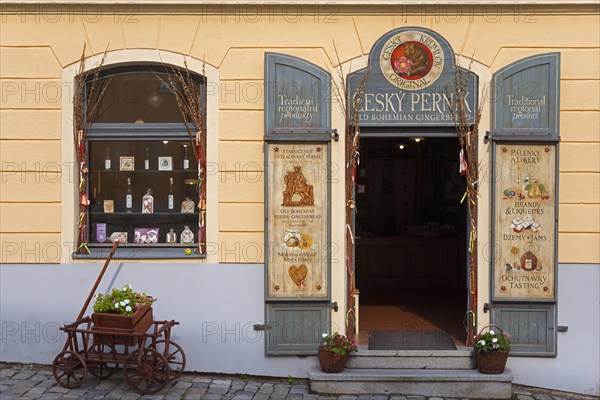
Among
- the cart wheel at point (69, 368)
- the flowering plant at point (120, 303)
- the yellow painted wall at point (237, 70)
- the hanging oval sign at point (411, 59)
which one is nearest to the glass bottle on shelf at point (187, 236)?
the yellow painted wall at point (237, 70)

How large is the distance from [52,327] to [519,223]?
504cm

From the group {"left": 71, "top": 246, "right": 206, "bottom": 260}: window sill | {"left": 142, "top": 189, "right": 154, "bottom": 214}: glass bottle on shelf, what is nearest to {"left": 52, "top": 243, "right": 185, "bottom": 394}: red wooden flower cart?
{"left": 71, "top": 246, "right": 206, "bottom": 260}: window sill

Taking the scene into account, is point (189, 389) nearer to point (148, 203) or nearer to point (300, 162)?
point (148, 203)

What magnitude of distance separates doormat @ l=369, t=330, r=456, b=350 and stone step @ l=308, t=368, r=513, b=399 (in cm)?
40

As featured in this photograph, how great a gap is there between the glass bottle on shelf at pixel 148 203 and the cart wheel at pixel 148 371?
5.49 feet

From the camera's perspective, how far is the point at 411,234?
37.1 ft

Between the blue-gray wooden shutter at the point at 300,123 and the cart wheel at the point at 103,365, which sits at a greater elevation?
the blue-gray wooden shutter at the point at 300,123

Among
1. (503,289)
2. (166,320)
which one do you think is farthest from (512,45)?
(166,320)

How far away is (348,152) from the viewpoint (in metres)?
7.20

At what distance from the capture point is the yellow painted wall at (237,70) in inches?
279

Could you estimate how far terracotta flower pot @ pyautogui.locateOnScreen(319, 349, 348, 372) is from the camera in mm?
6789

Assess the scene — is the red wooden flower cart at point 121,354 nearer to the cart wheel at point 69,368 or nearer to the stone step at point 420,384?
the cart wheel at point 69,368

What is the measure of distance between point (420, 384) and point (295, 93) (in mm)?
3218

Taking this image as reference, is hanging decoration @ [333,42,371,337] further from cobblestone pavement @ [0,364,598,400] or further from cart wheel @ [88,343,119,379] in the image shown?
cart wheel @ [88,343,119,379]
